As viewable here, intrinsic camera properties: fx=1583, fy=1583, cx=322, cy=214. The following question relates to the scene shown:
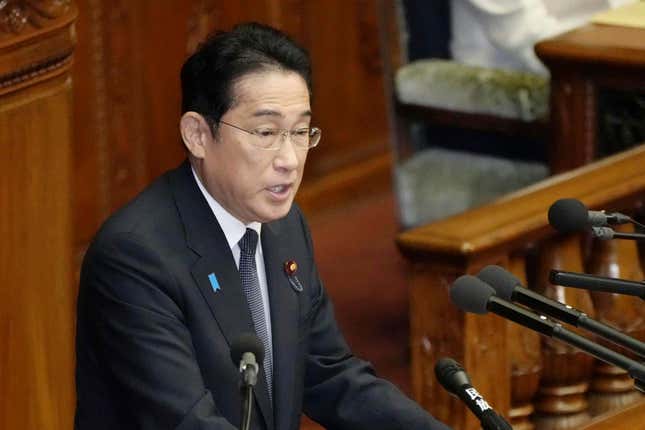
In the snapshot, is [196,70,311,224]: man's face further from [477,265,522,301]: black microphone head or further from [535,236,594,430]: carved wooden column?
[535,236,594,430]: carved wooden column

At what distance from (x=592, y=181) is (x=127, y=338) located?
1296 mm

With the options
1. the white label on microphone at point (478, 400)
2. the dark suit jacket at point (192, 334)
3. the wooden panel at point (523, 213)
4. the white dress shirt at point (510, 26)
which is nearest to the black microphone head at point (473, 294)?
the white label on microphone at point (478, 400)

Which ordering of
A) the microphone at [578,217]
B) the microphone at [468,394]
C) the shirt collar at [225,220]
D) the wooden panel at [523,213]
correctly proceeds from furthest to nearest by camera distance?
the wooden panel at [523,213]
the shirt collar at [225,220]
the microphone at [578,217]
the microphone at [468,394]

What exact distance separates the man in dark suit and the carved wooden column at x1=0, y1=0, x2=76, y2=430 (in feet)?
1.50

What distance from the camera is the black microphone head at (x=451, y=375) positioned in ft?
7.32

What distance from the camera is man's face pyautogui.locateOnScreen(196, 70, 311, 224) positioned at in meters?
2.77

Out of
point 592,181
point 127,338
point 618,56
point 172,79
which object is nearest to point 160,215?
point 127,338

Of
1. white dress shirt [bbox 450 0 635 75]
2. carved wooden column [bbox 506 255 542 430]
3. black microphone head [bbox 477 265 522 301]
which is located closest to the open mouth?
black microphone head [bbox 477 265 522 301]

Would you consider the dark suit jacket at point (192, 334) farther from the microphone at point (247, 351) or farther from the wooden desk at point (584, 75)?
the wooden desk at point (584, 75)

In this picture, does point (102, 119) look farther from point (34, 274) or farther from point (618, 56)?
point (34, 274)

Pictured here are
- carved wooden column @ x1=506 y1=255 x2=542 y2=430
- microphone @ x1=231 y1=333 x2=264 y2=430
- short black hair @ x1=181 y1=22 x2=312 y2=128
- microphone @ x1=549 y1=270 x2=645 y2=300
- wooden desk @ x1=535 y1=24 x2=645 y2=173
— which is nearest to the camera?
microphone @ x1=231 y1=333 x2=264 y2=430

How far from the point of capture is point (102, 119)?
5.58m

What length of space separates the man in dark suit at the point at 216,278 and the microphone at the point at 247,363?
411 mm

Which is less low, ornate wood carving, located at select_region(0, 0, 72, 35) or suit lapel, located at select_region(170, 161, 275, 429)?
ornate wood carving, located at select_region(0, 0, 72, 35)
